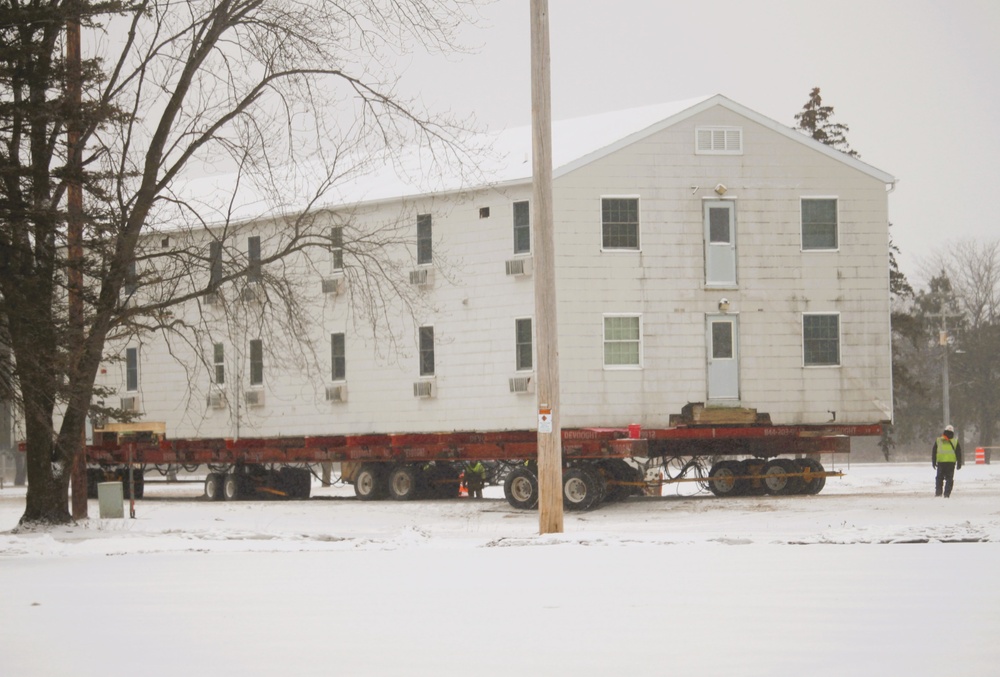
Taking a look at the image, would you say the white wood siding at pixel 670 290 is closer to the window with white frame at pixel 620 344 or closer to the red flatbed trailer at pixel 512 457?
the window with white frame at pixel 620 344

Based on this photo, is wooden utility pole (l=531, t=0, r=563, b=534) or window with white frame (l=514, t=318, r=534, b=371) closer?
wooden utility pole (l=531, t=0, r=563, b=534)

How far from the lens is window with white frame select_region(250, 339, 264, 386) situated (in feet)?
120

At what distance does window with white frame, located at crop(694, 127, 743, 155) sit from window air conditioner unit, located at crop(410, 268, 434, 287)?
257 inches

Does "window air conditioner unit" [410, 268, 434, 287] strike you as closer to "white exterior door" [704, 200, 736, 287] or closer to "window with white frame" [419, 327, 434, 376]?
"window with white frame" [419, 327, 434, 376]

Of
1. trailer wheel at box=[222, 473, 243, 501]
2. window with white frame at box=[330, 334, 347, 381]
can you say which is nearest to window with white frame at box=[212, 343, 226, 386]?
trailer wheel at box=[222, 473, 243, 501]

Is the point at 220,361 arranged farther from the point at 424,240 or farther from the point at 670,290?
the point at 670,290

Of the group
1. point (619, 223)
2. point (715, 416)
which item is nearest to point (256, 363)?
point (619, 223)

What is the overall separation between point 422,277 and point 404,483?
494 centimetres

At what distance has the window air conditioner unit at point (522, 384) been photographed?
30516 millimetres

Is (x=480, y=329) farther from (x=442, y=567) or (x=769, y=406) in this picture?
(x=442, y=567)

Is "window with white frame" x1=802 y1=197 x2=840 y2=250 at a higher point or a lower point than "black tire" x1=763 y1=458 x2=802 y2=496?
higher

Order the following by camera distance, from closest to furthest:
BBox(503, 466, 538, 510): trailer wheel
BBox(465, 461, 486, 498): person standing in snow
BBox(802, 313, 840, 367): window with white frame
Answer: BBox(503, 466, 538, 510): trailer wheel
BBox(802, 313, 840, 367): window with white frame
BBox(465, 461, 486, 498): person standing in snow

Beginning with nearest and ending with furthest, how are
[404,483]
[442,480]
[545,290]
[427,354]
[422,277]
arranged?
1. [545,290]
2. [422,277]
3. [427,354]
4. [404,483]
5. [442,480]

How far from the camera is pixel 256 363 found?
36.8 meters
